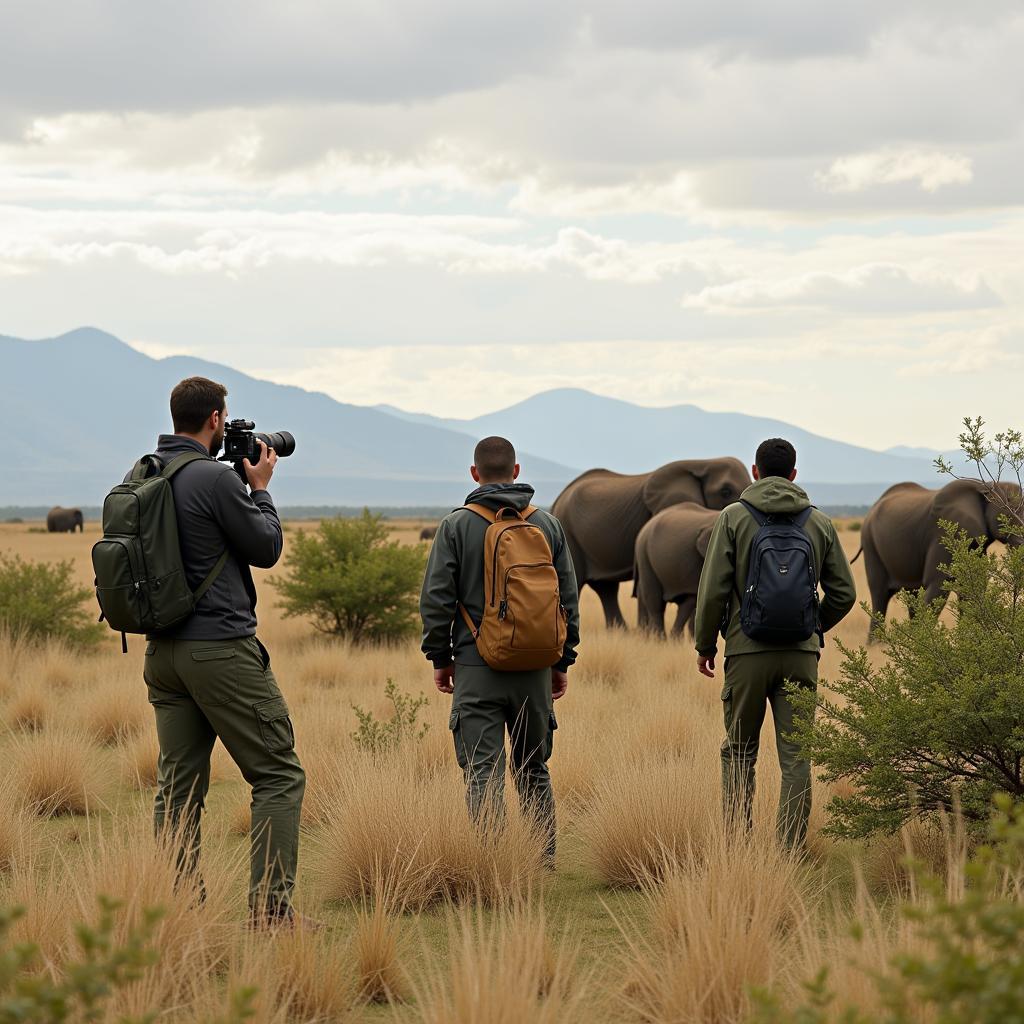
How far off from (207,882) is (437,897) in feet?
4.11

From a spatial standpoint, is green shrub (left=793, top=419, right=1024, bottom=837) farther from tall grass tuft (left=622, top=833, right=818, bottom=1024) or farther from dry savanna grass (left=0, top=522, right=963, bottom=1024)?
tall grass tuft (left=622, top=833, right=818, bottom=1024)

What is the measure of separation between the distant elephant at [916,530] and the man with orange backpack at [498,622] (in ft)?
31.1

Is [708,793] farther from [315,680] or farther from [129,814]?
[315,680]

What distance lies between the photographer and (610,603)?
62.1 feet

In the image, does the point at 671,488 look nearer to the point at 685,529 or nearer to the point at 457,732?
the point at 685,529

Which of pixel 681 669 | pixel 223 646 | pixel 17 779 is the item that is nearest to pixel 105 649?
pixel 681 669

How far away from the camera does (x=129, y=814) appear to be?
25.2ft

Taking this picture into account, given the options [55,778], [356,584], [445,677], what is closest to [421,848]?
[445,677]

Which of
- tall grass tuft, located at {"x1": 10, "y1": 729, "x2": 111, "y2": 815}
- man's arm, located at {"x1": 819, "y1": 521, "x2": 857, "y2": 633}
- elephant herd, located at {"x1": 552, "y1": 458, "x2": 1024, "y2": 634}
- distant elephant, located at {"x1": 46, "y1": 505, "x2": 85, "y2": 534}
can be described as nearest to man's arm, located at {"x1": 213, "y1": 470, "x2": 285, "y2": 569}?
man's arm, located at {"x1": 819, "y1": 521, "x2": 857, "y2": 633}

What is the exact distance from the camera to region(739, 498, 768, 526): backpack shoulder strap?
598 centimetres

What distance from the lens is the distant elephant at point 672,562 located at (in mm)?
14991

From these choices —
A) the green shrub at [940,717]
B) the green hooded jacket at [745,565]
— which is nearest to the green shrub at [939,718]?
the green shrub at [940,717]

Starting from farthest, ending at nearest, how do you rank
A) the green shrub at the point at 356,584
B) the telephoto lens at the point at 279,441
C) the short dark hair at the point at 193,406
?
the green shrub at the point at 356,584 < the telephoto lens at the point at 279,441 < the short dark hair at the point at 193,406

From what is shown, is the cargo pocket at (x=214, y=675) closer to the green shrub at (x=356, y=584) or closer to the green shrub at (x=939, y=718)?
A: the green shrub at (x=939, y=718)
